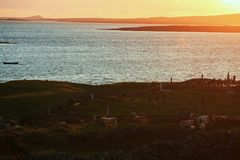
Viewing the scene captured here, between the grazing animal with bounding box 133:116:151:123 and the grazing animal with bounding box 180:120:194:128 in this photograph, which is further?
the grazing animal with bounding box 133:116:151:123

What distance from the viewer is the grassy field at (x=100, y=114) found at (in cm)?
3194

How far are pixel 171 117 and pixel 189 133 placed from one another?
550cm

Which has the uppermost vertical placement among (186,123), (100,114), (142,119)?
(186,123)

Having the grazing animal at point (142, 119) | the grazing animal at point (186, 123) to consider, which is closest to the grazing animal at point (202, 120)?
the grazing animal at point (186, 123)

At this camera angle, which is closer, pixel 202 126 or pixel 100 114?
pixel 202 126

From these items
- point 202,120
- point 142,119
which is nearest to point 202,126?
point 202,120

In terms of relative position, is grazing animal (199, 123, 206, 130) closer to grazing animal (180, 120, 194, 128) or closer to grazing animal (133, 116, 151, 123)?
grazing animal (180, 120, 194, 128)

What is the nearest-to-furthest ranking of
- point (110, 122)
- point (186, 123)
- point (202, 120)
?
point (186, 123)
point (110, 122)
point (202, 120)

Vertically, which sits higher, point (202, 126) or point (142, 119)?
point (202, 126)

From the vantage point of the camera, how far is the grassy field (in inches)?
1257

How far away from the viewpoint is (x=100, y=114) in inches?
1602

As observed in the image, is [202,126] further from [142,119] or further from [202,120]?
[142,119]

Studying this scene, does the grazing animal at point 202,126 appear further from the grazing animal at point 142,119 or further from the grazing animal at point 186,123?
the grazing animal at point 142,119

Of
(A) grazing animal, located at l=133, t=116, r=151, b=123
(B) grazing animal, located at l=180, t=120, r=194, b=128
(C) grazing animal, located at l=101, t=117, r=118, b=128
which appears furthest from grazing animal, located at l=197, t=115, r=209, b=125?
(C) grazing animal, located at l=101, t=117, r=118, b=128
